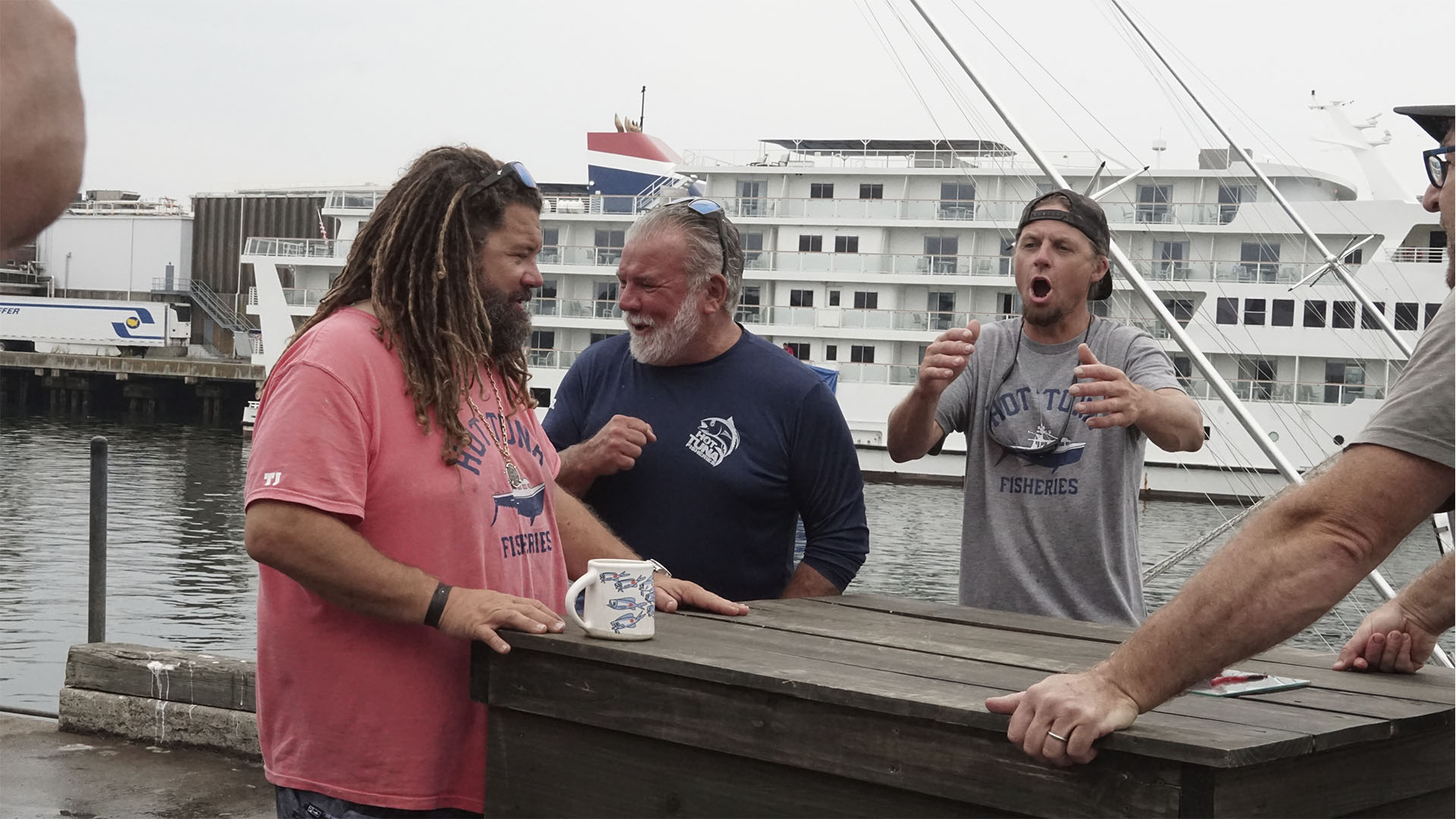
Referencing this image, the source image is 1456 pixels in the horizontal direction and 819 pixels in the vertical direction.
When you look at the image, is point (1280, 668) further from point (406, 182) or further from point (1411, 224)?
point (1411, 224)

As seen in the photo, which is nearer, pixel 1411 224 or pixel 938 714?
pixel 938 714

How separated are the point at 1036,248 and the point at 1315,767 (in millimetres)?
1483

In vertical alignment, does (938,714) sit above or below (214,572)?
above

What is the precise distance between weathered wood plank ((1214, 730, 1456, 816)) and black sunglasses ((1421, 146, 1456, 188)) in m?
0.62

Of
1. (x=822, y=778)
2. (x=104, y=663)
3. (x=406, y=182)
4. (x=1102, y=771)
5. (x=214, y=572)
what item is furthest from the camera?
(x=214, y=572)

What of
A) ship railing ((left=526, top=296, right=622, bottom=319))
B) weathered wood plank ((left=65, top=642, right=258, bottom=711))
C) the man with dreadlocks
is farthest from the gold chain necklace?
ship railing ((left=526, top=296, right=622, bottom=319))

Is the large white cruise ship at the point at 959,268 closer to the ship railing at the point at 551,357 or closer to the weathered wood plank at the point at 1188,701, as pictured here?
the ship railing at the point at 551,357

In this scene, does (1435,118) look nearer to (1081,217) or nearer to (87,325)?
(1081,217)

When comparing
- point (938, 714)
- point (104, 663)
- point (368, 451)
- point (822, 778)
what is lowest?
point (104, 663)

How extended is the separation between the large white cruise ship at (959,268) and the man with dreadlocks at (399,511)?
27.7m

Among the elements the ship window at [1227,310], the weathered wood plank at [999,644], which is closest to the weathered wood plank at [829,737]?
the weathered wood plank at [999,644]

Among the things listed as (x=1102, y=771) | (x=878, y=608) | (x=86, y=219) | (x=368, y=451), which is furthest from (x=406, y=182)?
(x=86, y=219)

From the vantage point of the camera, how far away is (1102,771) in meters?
1.40

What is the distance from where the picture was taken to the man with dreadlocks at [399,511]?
1839mm
